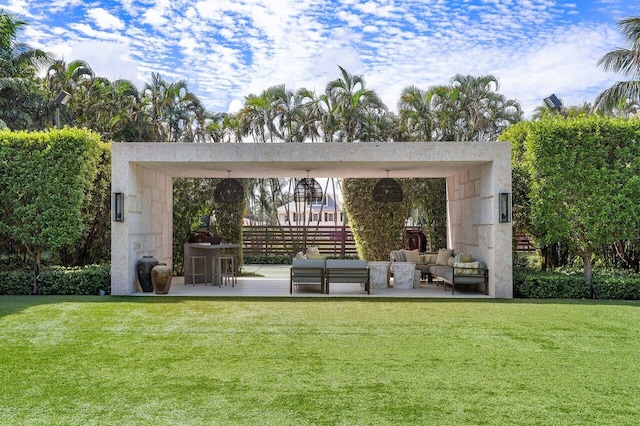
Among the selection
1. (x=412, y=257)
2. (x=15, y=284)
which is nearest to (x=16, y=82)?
(x=15, y=284)

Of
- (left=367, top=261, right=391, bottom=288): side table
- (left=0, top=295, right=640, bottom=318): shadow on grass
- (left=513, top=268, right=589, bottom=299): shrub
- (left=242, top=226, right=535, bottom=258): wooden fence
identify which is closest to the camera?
(left=0, top=295, right=640, bottom=318): shadow on grass

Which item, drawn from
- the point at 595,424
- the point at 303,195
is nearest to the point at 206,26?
the point at 303,195

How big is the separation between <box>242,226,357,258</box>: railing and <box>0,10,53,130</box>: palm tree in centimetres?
1026

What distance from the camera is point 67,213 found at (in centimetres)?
1151

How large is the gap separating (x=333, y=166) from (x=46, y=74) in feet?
62.4

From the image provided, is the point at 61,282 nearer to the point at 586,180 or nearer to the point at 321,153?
the point at 321,153

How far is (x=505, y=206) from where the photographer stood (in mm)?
10906

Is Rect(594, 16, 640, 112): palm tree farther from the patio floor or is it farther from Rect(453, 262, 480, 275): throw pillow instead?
the patio floor

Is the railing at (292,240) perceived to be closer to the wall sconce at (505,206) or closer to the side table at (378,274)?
the side table at (378,274)

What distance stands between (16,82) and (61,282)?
46.3 feet

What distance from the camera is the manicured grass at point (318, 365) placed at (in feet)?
14.7

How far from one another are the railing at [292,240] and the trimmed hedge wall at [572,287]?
10957 millimetres

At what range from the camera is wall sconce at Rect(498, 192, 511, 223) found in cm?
1089

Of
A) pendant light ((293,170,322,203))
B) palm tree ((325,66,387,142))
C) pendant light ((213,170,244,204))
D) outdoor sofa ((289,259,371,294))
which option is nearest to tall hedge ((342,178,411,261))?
A: pendant light ((293,170,322,203))
